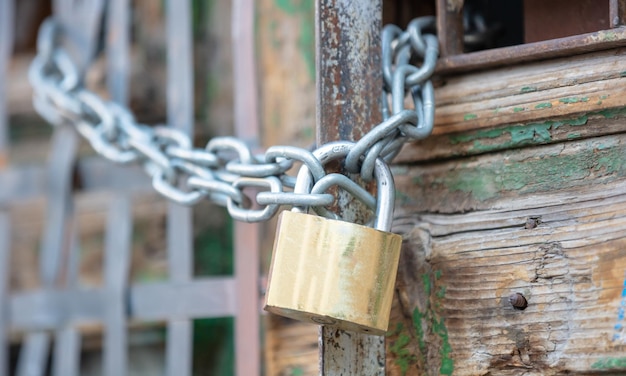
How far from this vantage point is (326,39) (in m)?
0.82

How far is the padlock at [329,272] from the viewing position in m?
0.69

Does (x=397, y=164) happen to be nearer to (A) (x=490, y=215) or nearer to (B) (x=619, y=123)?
(A) (x=490, y=215)

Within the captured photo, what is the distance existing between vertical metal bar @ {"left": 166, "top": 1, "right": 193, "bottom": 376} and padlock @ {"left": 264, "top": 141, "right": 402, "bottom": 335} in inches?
20.6

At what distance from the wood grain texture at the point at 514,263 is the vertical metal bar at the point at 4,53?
84 cm

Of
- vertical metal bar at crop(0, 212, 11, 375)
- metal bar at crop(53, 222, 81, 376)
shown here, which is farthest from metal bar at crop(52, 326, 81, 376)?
vertical metal bar at crop(0, 212, 11, 375)

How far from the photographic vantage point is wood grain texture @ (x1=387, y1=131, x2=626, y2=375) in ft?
2.51

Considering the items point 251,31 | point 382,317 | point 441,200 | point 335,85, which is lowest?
point 382,317

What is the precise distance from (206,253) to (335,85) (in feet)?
1.94

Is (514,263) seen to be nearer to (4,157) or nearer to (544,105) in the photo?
(544,105)

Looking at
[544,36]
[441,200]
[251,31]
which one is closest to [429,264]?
[441,200]

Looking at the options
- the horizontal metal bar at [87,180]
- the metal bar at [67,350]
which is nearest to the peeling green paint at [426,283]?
the horizontal metal bar at [87,180]

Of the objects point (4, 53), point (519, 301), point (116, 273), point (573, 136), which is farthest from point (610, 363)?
point (4, 53)

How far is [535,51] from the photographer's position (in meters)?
0.81

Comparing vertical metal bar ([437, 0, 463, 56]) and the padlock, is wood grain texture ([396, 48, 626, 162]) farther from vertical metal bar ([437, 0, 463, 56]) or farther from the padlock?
the padlock
